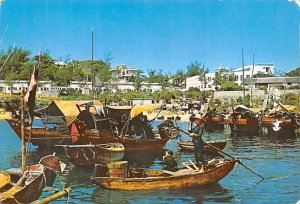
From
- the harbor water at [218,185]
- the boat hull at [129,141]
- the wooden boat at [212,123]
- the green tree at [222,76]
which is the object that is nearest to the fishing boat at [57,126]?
the harbor water at [218,185]

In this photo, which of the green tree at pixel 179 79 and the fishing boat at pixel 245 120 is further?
the green tree at pixel 179 79

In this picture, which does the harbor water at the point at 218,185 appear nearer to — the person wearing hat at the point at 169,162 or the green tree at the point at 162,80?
the person wearing hat at the point at 169,162

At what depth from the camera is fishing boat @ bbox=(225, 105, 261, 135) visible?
19562 millimetres

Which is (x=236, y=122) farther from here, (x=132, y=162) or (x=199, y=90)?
(x=199, y=90)

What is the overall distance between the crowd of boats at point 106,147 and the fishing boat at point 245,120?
198cm

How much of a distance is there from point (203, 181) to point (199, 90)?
88.1 feet

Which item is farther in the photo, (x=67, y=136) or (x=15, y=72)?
(x=15, y=72)

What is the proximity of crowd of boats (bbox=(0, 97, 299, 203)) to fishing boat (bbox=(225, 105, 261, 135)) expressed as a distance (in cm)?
198

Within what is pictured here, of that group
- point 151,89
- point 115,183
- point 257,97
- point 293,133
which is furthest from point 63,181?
point 151,89

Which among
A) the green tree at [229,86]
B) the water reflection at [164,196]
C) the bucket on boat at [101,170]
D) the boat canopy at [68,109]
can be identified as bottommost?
the water reflection at [164,196]

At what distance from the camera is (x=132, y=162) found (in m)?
11.9

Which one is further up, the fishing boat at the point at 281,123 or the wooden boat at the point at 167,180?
the fishing boat at the point at 281,123

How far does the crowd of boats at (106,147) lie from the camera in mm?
7238

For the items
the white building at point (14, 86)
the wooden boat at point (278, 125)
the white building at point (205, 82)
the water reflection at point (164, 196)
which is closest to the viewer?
the water reflection at point (164, 196)
